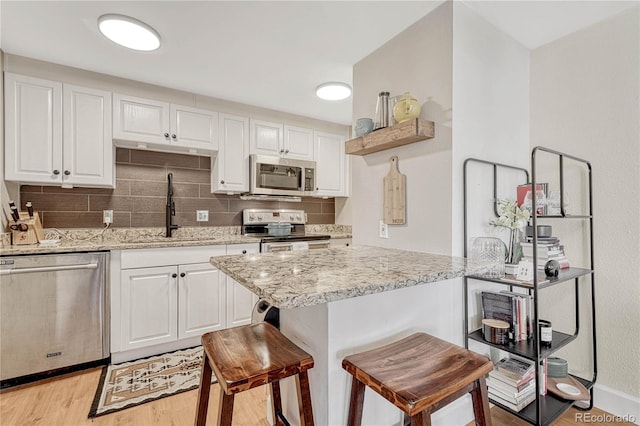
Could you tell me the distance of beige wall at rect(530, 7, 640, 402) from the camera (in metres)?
1.64

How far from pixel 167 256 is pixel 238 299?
714mm

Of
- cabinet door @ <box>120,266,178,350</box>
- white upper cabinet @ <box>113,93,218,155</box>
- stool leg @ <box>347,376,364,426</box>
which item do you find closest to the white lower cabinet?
cabinet door @ <box>120,266,178,350</box>

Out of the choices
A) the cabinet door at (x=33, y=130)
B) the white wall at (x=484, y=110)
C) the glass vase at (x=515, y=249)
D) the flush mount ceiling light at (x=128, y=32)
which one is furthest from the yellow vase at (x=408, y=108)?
the cabinet door at (x=33, y=130)

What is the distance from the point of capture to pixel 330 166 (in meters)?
3.67

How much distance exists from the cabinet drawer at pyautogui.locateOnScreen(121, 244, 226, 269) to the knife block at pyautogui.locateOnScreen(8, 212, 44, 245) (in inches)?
24.5

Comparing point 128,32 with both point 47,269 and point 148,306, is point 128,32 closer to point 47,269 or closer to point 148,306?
point 47,269

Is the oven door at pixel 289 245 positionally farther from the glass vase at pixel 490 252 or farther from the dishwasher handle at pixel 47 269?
the glass vase at pixel 490 252

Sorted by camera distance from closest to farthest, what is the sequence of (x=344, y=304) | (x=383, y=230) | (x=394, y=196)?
(x=344, y=304) → (x=394, y=196) → (x=383, y=230)

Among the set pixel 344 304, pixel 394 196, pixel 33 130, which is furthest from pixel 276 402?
pixel 33 130

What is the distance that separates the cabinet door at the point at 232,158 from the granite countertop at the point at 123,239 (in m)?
0.47

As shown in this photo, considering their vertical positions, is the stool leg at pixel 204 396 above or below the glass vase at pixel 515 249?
below

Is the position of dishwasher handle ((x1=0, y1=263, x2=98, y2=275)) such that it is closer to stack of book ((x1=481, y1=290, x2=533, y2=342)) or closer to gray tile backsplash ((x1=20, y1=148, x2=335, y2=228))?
gray tile backsplash ((x1=20, y1=148, x2=335, y2=228))

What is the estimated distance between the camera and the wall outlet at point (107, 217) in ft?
8.91

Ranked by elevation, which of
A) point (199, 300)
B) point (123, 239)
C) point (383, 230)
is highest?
point (383, 230)
